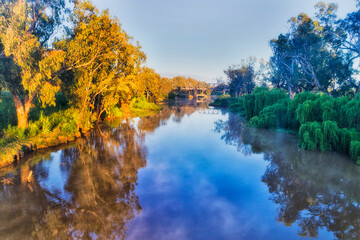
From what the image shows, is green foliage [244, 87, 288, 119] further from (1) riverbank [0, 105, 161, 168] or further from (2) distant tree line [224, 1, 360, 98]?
(1) riverbank [0, 105, 161, 168]

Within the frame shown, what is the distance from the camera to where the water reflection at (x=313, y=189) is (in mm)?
7102

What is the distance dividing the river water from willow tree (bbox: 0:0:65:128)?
487cm

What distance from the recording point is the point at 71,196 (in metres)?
8.73

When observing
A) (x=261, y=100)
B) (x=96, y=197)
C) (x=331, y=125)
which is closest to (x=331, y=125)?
(x=331, y=125)

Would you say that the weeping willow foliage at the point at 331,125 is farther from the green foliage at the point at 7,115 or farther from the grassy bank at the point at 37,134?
the green foliage at the point at 7,115

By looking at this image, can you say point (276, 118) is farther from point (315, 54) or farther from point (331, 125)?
point (315, 54)

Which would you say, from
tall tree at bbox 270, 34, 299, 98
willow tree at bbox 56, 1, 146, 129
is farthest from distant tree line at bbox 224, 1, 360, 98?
willow tree at bbox 56, 1, 146, 129

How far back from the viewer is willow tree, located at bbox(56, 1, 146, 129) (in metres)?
16.7

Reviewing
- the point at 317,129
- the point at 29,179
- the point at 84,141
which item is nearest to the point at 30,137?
the point at 84,141

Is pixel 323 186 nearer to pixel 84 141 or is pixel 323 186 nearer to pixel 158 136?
pixel 158 136

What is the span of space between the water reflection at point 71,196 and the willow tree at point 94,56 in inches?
301

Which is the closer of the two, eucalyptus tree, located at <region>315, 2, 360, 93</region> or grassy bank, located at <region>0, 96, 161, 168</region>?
grassy bank, located at <region>0, 96, 161, 168</region>

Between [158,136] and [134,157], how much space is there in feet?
24.6

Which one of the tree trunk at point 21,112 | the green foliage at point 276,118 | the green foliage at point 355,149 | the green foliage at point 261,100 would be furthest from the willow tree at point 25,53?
the green foliage at point 261,100
